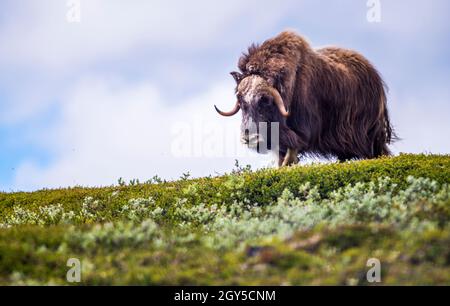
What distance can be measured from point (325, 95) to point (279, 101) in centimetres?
172

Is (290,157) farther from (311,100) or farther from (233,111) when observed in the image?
(233,111)

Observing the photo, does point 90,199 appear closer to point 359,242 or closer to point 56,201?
point 56,201

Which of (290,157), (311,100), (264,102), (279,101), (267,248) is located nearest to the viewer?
(267,248)

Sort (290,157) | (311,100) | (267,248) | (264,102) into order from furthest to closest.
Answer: (311,100) < (290,157) < (264,102) < (267,248)

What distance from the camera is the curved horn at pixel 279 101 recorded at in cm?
1531

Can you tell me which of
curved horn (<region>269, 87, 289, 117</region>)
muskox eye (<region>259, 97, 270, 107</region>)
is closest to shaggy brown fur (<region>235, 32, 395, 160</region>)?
curved horn (<region>269, 87, 289, 117</region>)

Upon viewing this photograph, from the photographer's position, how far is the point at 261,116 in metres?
15.6

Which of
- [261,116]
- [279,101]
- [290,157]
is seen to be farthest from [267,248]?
[290,157]

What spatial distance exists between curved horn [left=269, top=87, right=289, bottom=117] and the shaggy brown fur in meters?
0.19

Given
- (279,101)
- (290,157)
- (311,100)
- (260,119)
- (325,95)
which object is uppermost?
(325,95)

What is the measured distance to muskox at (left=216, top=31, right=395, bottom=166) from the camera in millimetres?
15578

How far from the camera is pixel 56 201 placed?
47.6ft

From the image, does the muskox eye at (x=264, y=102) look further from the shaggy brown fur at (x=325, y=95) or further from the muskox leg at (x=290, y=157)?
the muskox leg at (x=290, y=157)
